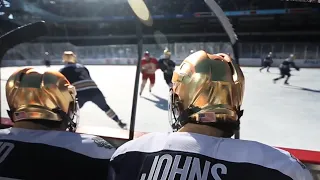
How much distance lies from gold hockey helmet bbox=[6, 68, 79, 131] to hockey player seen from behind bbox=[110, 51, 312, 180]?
0.28m

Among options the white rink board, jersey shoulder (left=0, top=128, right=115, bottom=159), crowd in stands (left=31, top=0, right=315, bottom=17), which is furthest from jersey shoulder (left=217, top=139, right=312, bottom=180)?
the white rink board

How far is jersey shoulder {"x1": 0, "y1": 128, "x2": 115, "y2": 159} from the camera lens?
2.89 ft

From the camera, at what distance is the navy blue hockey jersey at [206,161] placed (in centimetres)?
66

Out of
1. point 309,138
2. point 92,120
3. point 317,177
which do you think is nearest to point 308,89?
point 309,138

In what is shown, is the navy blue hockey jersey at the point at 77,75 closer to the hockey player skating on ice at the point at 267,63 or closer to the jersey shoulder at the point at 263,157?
the jersey shoulder at the point at 263,157

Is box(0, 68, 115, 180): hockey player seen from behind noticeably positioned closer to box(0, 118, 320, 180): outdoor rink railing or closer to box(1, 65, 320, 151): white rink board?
box(0, 118, 320, 180): outdoor rink railing

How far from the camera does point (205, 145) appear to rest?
27.6 inches

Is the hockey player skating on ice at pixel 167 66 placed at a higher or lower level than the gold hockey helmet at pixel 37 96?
lower

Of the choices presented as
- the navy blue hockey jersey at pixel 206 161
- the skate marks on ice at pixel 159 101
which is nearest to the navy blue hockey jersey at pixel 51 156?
the navy blue hockey jersey at pixel 206 161

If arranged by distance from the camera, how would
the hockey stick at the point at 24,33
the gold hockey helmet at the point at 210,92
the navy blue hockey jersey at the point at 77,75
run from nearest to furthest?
the gold hockey helmet at the point at 210,92, the hockey stick at the point at 24,33, the navy blue hockey jersey at the point at 77,75

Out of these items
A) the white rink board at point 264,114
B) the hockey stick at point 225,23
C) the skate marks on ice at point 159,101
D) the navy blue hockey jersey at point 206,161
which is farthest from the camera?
the skate marks on ice at point 159,101

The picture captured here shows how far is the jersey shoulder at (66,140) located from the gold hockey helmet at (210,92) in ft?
0.75

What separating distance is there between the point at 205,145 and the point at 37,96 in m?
0.51

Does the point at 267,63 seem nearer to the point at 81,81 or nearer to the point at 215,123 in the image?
the point at 81,81
